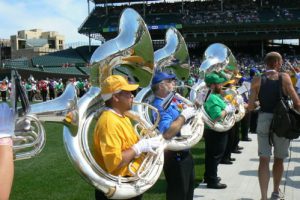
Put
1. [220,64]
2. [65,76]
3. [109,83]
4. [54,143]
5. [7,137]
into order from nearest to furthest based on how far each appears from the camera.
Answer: [7,137] → [109,83] → [220,64] → [54,143] → [65,76]

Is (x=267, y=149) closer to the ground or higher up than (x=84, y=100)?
closer to the ground

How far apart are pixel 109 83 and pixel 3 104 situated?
1159 mm

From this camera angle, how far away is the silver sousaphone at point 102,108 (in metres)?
2.82

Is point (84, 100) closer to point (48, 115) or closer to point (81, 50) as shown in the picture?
point (48, 115)

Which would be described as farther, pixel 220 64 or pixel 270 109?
pixel 220 64

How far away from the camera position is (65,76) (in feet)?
126

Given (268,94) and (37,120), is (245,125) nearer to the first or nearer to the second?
(268,94)

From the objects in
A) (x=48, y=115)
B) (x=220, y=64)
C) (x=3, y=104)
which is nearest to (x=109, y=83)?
(x=48, y=115)

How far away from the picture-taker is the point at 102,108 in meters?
3.16

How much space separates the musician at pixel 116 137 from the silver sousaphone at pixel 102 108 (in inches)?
3.1

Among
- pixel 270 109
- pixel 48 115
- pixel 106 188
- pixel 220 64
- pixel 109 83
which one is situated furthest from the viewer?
pixel 220 64

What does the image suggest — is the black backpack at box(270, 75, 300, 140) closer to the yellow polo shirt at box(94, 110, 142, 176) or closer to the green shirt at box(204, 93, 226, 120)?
the green shirt at box(204, 93, 226, 120)

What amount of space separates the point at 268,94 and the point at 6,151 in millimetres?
3455

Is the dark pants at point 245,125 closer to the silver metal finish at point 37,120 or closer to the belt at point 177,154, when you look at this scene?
the belt at point 177,154
